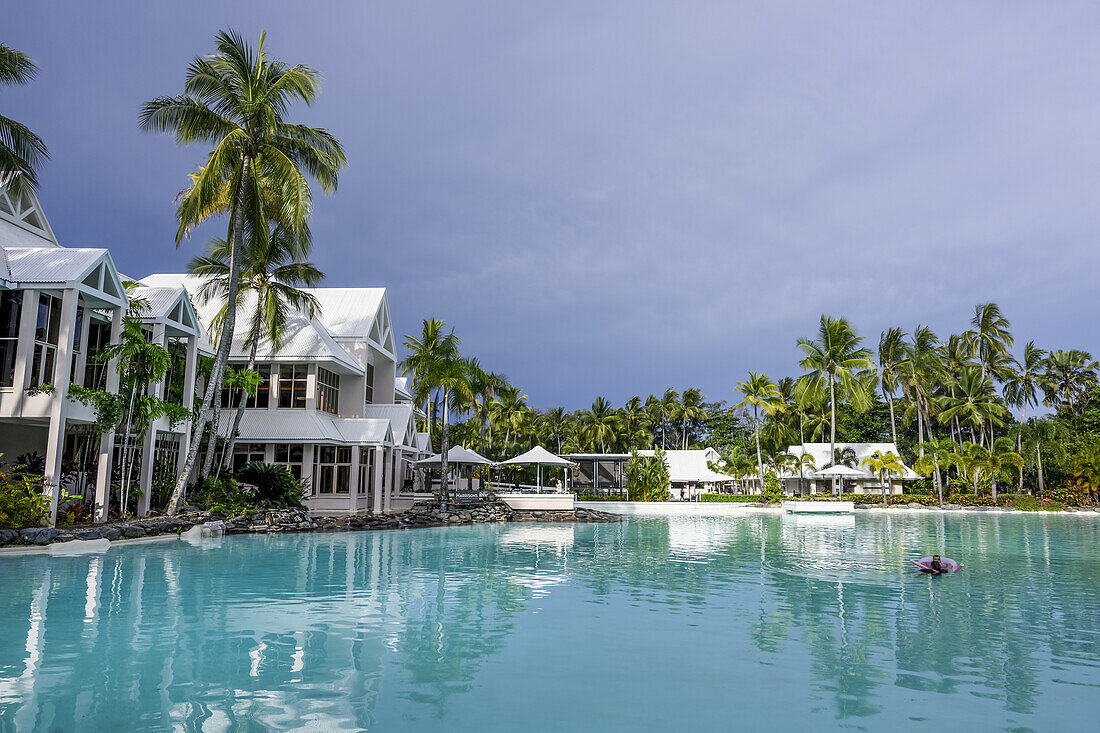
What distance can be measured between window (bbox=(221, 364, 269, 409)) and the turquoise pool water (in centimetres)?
1401

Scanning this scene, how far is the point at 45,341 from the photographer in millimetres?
18438

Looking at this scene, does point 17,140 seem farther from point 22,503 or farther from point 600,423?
point 600,423

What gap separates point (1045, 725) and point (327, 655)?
6.14 meters

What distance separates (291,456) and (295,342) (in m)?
4.37

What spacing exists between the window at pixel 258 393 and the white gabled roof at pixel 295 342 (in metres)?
0.58

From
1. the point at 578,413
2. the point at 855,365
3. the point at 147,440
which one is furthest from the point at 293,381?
the point at 578,413

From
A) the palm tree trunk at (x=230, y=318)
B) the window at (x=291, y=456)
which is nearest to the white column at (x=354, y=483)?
the window at (x=291, y=456)

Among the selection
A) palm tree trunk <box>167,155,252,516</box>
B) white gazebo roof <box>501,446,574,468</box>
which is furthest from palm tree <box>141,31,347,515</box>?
white gazebo roof <box>501,446,574,468</box>

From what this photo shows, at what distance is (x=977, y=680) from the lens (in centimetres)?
678

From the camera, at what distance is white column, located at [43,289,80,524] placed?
55.8 ft

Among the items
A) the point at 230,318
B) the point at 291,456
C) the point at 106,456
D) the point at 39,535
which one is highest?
the point at 230,318

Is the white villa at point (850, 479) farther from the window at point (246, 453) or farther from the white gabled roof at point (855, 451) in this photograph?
the window at point (246, 453)

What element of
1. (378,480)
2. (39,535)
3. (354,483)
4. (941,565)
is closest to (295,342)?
(354,483)

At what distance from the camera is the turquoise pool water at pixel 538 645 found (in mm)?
5730
